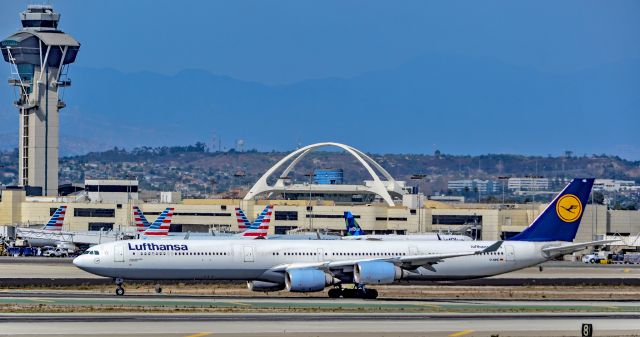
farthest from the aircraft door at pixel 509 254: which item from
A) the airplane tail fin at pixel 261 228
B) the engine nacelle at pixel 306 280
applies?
the airplane tail fin at pixel 261 228

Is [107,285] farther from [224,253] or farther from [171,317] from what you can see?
[171,317]

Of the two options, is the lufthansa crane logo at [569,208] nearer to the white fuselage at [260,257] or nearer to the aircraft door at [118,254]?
the white fuselage at [260,257]

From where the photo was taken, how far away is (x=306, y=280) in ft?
267

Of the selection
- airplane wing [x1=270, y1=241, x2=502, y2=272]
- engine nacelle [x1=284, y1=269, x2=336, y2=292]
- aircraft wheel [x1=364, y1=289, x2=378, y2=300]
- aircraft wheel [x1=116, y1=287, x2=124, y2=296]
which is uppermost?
airplane wing [x1=270, y1=241, x2=502, y2=272]

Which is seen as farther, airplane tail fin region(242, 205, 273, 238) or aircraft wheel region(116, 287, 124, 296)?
airplane tail fin region(242, 205, 273, 238)

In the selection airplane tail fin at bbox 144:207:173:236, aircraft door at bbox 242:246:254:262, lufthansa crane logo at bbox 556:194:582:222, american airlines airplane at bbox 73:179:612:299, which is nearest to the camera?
american airlines airplane at bbox 73:179:612:299

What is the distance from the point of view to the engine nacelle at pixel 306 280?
81312mm

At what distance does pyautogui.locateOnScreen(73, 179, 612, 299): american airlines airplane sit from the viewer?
8194 cm

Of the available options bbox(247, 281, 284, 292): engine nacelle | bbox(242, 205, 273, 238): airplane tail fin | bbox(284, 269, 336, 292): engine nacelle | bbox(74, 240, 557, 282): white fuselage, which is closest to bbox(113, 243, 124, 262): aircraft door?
bbox(74, 240, 557, 282): white fuselage

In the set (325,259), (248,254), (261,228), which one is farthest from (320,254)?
(261,228)

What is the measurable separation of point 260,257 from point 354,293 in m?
6.41

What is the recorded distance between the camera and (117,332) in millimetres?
56469

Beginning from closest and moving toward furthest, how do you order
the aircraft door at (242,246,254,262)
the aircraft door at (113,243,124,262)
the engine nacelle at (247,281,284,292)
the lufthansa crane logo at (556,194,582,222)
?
the aircraft door at (113,243,124,262) < the aircraft door at (242,246,254,262) < the engine nacelle at (247,281,284,292) < the lufthansa crane logo at (556,194,582,222)

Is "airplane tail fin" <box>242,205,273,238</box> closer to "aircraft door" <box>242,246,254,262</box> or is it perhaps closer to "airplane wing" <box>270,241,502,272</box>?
"airplane wing" <box>270,241,502,272</box>
